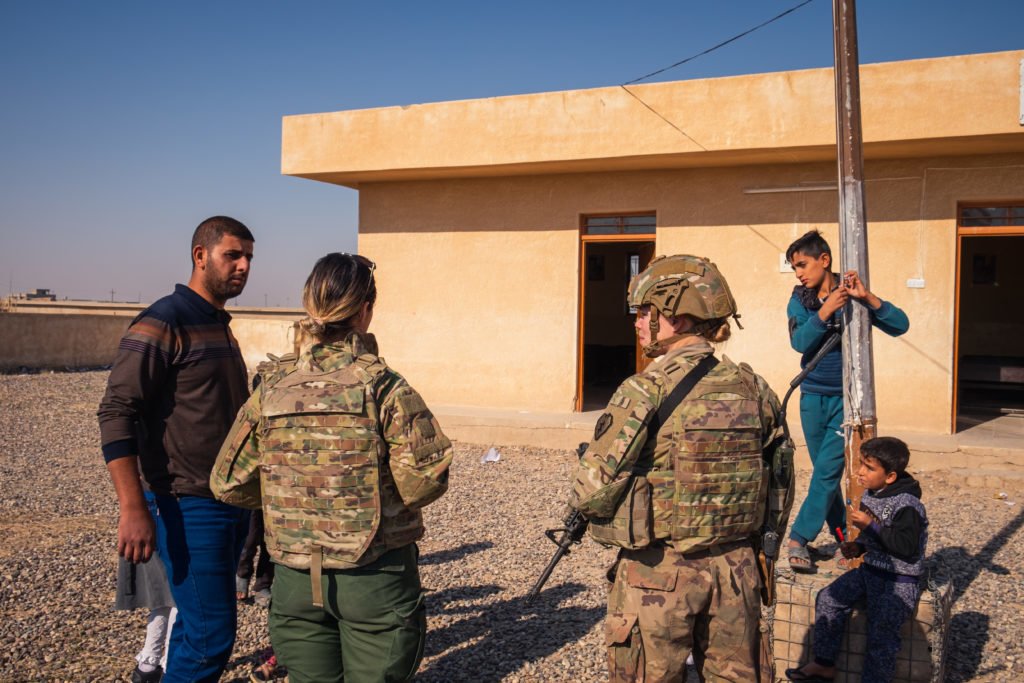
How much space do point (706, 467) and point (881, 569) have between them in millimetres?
1226

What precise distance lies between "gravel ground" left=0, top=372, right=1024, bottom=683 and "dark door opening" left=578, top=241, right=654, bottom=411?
277 inches

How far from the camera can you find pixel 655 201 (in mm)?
9336

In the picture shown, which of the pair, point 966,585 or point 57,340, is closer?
point 966,585

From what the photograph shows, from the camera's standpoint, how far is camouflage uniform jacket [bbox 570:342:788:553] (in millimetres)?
2238

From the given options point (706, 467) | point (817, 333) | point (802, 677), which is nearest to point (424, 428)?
point (706, 467)

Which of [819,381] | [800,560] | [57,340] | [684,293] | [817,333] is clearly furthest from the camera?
[57,340]

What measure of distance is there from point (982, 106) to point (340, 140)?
23.3 ft

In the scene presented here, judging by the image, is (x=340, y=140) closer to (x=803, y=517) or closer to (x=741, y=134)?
(x=741, y=134)

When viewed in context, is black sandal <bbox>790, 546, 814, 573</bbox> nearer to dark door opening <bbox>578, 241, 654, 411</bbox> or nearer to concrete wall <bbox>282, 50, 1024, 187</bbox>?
concrete wall <bbox>282, 50, 1024, 187</bbox>

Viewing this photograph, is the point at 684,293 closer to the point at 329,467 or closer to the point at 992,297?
the point at 329,467

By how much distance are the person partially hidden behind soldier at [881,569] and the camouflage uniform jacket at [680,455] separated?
38.6 inches

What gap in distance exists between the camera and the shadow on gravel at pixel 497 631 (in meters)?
3.70

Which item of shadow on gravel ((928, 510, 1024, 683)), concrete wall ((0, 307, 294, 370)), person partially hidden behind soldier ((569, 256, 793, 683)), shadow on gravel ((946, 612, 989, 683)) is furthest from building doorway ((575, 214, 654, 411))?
person partially hidden behind soldier ((569, 256, 793, 683))

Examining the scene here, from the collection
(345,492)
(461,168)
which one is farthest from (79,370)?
(345,492)
